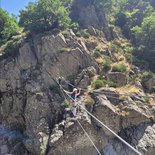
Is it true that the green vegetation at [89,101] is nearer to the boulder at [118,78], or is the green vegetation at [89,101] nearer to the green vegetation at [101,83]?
the green vegetation at [101,83]

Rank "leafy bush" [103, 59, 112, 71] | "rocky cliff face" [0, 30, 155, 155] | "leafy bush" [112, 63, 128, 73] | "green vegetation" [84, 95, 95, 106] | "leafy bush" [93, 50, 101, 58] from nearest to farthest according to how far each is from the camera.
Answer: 1. "rocky cliff face" [0, 30, 155, 155]
2. "green vegetation" [84, 95, 95, 106]
3. "leafy bush" [112, 63, 128, 73]
4. "leafy bush" [103, 59, 112, 71]
5. "leafy bush" [93, 50, 101, 58]

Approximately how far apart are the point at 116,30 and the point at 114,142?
2553cm

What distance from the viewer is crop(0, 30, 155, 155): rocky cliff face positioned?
29203 mm

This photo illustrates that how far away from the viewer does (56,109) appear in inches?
1284

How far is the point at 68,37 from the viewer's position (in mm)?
40781

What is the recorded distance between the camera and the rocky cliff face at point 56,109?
29.2 metres

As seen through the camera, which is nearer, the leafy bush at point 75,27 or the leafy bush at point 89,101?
the leafy bush at point 89,101

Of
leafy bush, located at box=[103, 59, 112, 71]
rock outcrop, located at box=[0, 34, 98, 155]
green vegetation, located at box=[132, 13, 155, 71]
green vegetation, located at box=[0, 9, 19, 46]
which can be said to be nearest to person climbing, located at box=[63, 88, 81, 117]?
rock outcrop, located at box=[0, 34, 98, 155]

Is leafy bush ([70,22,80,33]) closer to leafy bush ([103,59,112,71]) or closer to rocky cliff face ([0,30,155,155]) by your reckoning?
rocky cliff face ([0,30,155,155])

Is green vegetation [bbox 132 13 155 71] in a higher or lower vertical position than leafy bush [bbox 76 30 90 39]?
lower

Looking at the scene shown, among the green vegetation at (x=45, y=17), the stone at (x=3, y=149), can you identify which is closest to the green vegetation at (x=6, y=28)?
the green vegetation at (x=45, y=17)

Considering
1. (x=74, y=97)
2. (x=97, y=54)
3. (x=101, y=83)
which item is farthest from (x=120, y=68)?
(x=74, y=97)

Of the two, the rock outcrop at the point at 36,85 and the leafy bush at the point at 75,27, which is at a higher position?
the leafy bush at the point at 75,27

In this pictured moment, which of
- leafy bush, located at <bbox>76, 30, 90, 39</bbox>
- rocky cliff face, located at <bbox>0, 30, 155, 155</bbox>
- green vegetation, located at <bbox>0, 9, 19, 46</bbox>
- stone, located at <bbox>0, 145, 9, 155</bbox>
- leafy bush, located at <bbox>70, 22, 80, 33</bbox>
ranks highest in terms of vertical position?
green vegetation, located at <bbox>0, 9, 19, 46</bbox>
